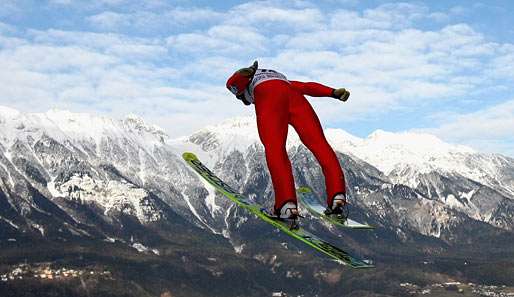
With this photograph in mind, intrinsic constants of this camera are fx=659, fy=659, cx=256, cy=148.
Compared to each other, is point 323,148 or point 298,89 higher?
point 298,89

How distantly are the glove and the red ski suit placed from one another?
288mm

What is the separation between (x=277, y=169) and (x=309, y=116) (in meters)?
2.05

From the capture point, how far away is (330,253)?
1752cm

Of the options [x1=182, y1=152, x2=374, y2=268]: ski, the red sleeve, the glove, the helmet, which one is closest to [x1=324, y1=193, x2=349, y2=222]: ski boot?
[x1=182, y1=152, x2=374, y2=268]: ski

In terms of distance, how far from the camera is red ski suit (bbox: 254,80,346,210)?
16.6 m

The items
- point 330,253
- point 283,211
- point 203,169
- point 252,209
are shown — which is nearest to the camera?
point 283,211

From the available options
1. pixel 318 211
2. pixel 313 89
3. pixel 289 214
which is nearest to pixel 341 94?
pixel 313 89

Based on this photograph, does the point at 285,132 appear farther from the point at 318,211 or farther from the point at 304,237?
the point at 318,211

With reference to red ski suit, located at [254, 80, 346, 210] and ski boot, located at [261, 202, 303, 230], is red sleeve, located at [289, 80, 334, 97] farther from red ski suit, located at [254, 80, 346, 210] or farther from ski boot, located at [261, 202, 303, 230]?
ski boot, located at [261, 202, 303, 230]

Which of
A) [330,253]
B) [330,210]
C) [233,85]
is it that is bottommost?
[330,253]

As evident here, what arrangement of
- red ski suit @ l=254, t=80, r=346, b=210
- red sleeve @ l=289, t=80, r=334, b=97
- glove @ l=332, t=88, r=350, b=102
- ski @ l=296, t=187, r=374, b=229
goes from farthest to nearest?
red sleeve @ l=289, t=80, r=334, b=97, glove @ l=332, t=88, r=350, b=102, ski @ l=296, t=187, r=374, b=229, red ski suit @ l=254, t=80, r=346, b=210

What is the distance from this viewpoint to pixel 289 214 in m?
16.3

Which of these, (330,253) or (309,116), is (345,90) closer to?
(309,116)

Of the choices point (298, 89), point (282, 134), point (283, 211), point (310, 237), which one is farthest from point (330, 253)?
point (298, 89)
